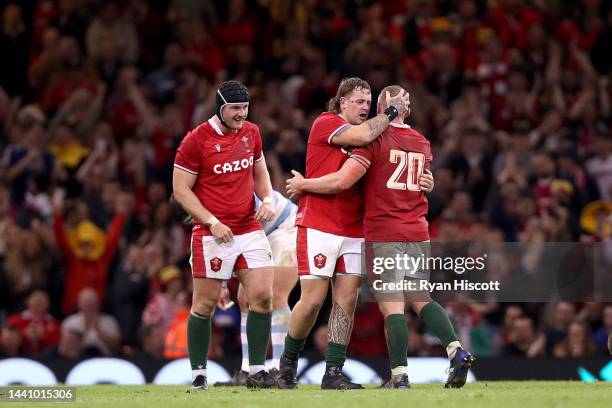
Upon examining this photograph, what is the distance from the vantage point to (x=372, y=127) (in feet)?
34.1

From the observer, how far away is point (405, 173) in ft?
34.7

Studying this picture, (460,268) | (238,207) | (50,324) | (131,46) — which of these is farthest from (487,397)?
(131,46)

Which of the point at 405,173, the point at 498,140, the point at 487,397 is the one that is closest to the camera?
the point at 487,397

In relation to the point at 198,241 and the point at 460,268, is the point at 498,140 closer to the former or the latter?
the point at 460,268

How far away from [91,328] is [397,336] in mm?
6858

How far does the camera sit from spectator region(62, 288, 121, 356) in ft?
53.0

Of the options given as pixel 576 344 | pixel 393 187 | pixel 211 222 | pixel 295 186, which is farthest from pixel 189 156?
pixel 576 344

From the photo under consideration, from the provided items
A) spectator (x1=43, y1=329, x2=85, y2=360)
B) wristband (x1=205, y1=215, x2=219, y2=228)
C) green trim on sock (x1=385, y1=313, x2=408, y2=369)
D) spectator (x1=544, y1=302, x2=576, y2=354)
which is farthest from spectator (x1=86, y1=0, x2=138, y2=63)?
green trim on sock (x1=385, y1=313, x2=408, y2=369)

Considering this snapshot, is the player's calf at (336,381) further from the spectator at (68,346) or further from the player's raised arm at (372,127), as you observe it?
the spectator at (68,346)

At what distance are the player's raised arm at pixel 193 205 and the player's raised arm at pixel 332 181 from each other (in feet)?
2.15

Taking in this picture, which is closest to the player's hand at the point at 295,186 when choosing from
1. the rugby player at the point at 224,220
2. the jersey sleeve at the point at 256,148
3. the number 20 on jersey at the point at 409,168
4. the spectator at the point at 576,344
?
the rugby player at the point at 224,220

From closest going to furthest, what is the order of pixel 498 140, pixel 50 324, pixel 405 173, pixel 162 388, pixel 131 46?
pixel 405 173
pixel 162 388
pixel 50 324
pixel 498 140
pixel 131 46

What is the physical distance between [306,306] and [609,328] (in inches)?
215

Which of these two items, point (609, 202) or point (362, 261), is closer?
point (362, 261)
